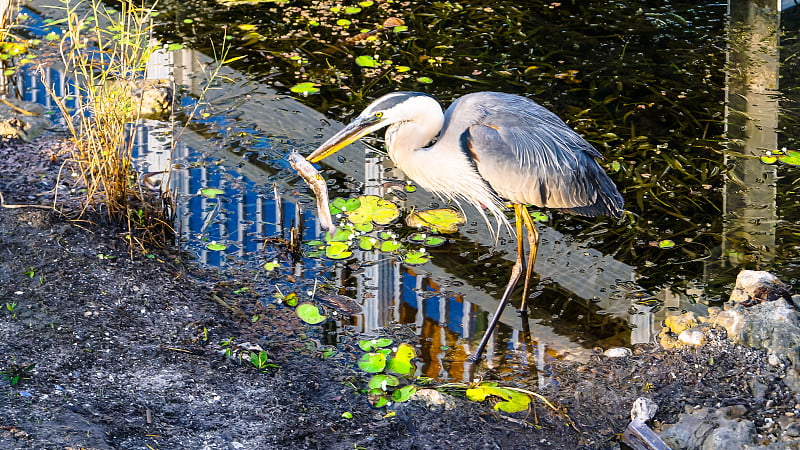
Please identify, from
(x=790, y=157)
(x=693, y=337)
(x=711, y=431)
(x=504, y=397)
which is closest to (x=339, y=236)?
(x=504, y=397)

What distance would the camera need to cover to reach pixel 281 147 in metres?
5.61

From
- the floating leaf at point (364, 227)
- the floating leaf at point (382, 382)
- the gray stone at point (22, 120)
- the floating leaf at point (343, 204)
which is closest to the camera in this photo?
the floating leaf at point (382, 382)

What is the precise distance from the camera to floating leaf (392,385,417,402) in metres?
3.71

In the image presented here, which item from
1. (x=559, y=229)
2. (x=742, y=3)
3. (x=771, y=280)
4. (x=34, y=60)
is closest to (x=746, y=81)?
(x=742, y=3)

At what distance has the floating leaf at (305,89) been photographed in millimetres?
6090

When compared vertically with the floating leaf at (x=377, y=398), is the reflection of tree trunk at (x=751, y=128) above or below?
above

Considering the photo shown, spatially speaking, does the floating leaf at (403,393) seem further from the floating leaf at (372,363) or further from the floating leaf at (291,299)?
the floating leaf at (291,299)

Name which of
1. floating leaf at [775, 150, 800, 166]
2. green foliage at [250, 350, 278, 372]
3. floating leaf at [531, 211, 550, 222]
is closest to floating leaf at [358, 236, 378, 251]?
floating leaf at [531, 211, 550, 222]

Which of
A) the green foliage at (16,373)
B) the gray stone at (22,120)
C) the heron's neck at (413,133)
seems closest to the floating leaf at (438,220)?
the heron's neck at (413,133)

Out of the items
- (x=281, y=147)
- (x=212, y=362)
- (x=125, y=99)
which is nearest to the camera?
(x=212, y=362)

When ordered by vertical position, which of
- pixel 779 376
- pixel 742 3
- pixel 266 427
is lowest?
pixel 266 427

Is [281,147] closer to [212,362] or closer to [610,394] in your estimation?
[212,362]

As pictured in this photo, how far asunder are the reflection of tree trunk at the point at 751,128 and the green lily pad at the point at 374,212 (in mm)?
1729

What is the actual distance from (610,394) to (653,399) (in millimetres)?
171
